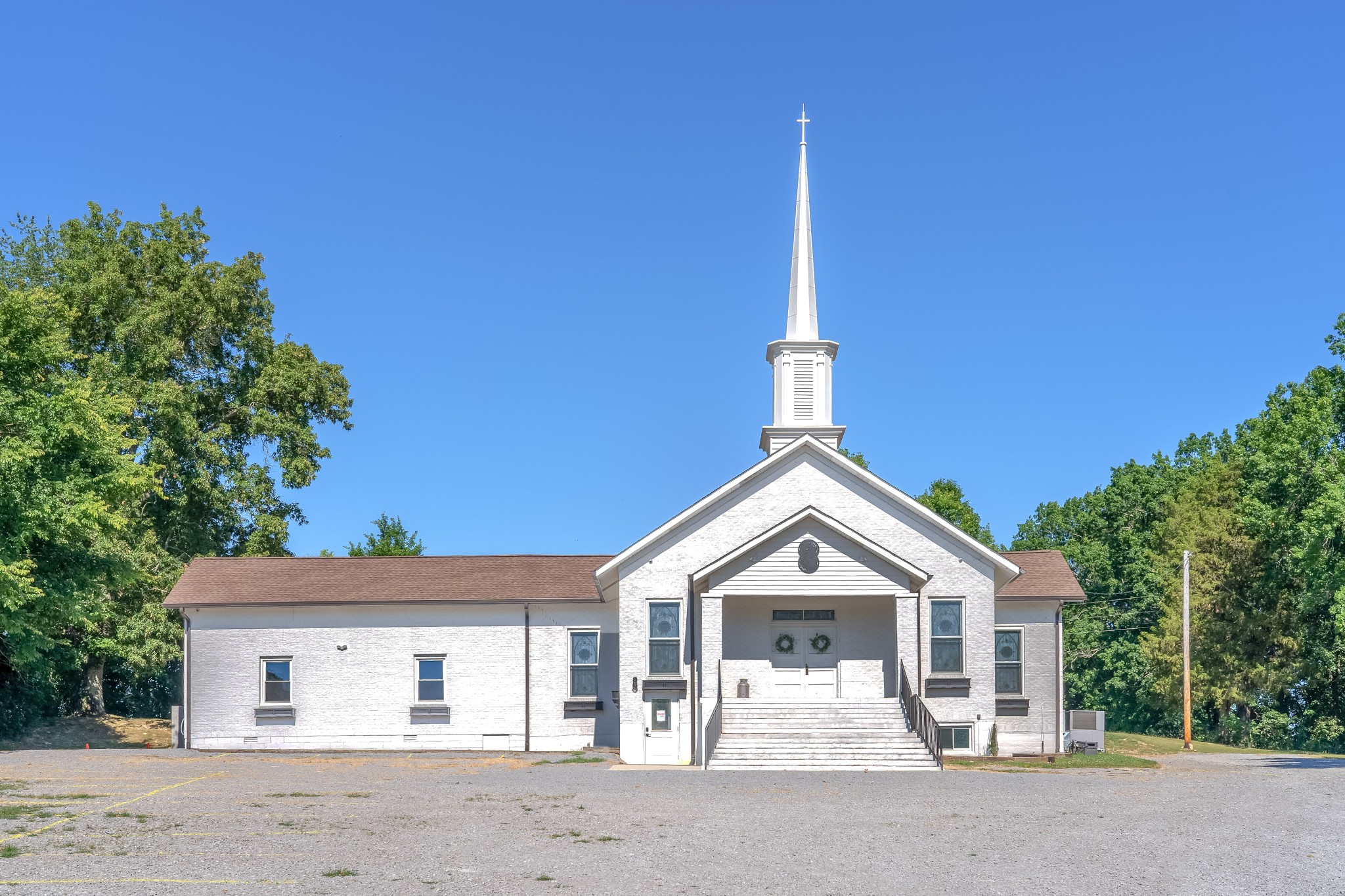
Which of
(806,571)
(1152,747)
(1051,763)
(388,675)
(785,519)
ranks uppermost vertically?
(785,519)

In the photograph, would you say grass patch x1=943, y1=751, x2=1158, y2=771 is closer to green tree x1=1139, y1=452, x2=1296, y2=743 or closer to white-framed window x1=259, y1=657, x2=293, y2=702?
white-framed window x1=259, y1=657, x2=293, y2=702

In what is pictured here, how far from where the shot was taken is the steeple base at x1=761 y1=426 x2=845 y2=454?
116ft

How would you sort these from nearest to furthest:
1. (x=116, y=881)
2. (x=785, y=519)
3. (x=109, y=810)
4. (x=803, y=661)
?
(x=116, y=881) < (x=109, y=810) < (x=785, y=519) < (x=803, y=661)

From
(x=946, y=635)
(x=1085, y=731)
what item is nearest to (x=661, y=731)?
(x=946, y=635)

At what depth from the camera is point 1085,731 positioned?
110 feet

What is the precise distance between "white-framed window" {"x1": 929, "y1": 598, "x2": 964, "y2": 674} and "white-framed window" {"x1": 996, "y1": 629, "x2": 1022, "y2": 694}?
7.47ft

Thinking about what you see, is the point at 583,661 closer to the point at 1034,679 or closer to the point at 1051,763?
the point at 1034,679

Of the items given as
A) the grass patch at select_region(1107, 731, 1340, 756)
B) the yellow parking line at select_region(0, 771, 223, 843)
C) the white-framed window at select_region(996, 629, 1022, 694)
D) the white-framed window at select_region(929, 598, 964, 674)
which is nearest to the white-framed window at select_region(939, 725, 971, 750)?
the white-framed window at select_region(929, 598, 964, 674)

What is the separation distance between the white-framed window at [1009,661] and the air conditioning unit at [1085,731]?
1.71 m

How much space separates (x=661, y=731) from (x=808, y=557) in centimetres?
513

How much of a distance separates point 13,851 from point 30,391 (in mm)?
20318

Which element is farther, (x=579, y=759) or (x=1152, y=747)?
(x=1152, y=747)

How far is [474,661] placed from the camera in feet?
116

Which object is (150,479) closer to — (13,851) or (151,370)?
(151,370)
